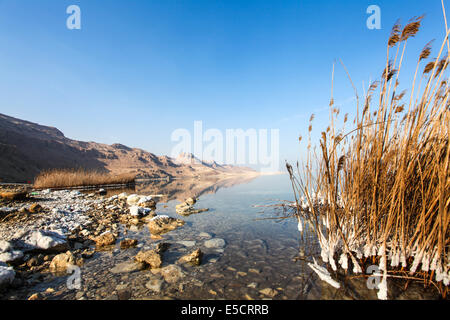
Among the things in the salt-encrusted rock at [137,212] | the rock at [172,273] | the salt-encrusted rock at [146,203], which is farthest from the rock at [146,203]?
the rock at [172,273]

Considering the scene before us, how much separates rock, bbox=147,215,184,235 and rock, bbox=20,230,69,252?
1.73 meters

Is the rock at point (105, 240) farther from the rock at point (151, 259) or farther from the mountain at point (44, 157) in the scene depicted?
the mountain at point (44, 157)

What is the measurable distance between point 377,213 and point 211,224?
410 centimetres

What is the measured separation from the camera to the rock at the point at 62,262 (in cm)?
273

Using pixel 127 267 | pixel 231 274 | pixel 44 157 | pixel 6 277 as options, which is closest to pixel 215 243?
pixel 231 274

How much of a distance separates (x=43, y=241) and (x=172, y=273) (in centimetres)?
245

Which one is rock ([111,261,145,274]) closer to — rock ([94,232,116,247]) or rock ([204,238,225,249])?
rock ([94,232,116,247])

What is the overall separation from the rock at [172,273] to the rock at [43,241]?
2064 mm

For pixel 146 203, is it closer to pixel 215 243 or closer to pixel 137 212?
pixel 137 212

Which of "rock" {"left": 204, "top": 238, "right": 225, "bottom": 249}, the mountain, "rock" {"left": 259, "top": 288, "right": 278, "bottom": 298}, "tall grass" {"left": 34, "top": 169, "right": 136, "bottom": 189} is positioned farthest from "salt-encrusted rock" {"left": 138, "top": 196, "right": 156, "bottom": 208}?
the mountain

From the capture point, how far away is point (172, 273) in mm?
2639

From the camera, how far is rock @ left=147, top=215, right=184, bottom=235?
4687 mm
